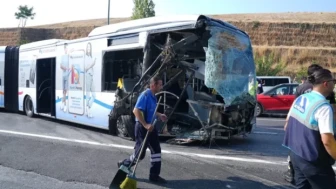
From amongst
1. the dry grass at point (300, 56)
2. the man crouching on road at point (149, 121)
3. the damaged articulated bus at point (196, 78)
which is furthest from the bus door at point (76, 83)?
the dry grass at point (300, 56)

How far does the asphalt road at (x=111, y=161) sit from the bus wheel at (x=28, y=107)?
390 cm

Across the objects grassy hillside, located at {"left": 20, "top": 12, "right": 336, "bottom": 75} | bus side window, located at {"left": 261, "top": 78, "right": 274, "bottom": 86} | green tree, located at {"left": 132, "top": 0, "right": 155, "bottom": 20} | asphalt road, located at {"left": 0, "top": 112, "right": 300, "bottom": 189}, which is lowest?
asphalt road, located at {"left": 0, "top": 112, "right": 300, "bottom": 189}

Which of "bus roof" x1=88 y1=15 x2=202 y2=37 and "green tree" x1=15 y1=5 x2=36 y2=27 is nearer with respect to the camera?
"bus roof" x1=88 y1=15 x2=202 y2=37

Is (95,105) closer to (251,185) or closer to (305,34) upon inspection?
(251,185)

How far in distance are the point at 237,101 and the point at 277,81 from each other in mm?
17678

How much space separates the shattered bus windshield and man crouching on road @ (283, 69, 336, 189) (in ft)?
16.4

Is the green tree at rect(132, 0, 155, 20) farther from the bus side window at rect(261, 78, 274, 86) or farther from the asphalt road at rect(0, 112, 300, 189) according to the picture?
the asphalt road at rect(0, 112, 300, 189)

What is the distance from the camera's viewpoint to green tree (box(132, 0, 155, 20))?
48.9 m

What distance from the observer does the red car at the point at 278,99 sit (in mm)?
17516

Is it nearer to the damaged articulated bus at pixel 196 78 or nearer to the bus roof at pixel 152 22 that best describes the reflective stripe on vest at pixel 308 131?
the damaged articulated bus at pixel 196 78

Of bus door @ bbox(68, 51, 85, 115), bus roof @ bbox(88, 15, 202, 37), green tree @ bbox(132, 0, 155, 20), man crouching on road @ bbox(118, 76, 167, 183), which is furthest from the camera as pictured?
green tree @ bbox(132, 0, 155, 20)

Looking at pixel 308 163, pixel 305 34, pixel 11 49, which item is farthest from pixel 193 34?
pixel 305 34

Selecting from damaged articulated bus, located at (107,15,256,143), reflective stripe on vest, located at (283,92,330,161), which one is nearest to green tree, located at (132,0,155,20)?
damaged articulated bus, located at (107,15,256,143)

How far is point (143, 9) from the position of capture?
49.0m
